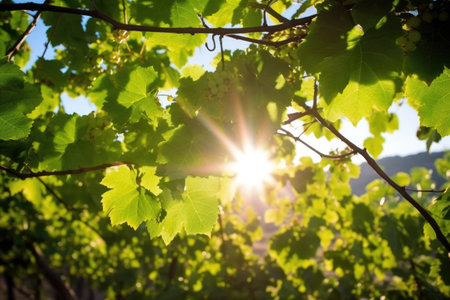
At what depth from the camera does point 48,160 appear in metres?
1.79

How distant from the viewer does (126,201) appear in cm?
150

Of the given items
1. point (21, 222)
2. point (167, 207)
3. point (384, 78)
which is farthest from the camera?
point (21, 222)

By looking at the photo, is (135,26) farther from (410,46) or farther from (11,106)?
(410,46)

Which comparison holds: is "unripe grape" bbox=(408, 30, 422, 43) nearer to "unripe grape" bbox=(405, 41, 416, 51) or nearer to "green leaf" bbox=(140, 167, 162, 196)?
"unripe grape" bbox=(405, 41, 416, 51)

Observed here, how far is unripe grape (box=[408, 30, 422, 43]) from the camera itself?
116cm

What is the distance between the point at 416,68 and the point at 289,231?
381cm

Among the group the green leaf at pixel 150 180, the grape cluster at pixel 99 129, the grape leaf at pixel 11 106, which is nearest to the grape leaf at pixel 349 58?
the green leaf at pixel 150 180

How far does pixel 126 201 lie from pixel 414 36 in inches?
63.9

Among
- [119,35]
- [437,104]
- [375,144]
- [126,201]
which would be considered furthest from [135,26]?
[375,144]

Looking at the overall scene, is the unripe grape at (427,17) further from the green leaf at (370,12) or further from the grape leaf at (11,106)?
the grape leaf at (11,106)

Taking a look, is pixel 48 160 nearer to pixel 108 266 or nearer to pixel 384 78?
pixel 384 78

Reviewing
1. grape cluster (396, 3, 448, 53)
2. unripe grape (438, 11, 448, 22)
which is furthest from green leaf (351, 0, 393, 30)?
unripe grape (438, 11, 448, 22)

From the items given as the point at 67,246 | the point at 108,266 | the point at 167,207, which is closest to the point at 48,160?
the point at 167,207

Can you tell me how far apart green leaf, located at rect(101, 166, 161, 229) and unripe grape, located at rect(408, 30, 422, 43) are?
1450mm
